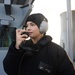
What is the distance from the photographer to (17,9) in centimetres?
207

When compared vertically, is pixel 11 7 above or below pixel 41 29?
above

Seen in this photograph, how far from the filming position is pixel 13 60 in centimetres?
118

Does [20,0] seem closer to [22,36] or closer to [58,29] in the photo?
[58,29]

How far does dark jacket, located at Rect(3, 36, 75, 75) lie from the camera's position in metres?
1.15

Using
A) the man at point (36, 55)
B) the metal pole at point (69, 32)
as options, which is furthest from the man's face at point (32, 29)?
the metal pole at point (69, 32)

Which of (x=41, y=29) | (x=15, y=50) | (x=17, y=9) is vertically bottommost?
(x=15, y=50)

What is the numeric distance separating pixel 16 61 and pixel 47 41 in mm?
244

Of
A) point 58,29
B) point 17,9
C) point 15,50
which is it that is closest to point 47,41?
point 15,50

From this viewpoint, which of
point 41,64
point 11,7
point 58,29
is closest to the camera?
point 41,64

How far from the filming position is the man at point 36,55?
3.77 feet

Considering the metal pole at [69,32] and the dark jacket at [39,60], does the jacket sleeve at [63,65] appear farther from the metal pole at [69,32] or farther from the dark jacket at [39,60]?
the metal pole at [69,32]

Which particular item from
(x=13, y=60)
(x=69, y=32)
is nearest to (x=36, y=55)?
(x=13, y=60)

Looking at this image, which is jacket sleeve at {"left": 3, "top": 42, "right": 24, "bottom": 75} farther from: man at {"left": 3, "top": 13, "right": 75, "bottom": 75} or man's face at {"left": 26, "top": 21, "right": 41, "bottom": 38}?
man's face at {"left": 26, "top": 21, "right": 41, "bottom": 38}

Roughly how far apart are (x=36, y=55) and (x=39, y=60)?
0.13ft
